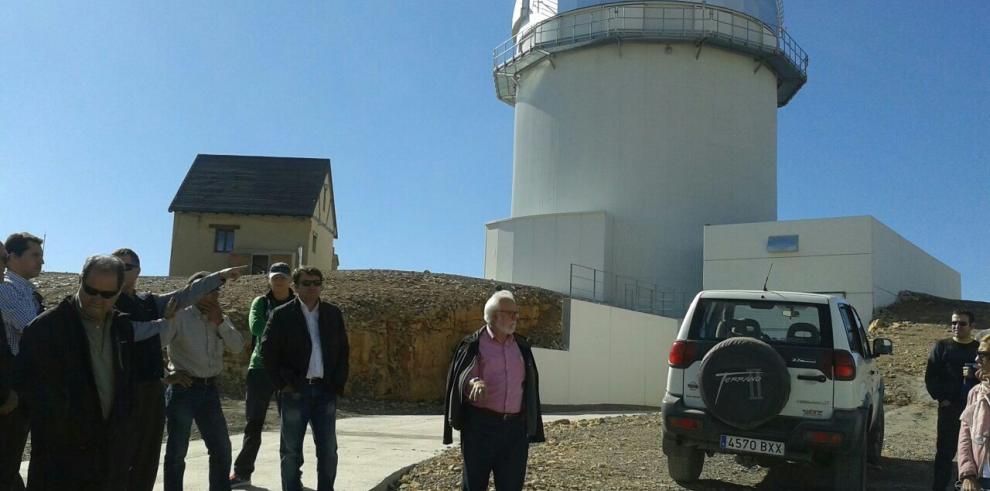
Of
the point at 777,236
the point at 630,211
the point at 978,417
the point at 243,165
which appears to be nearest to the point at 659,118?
the point at 630,211

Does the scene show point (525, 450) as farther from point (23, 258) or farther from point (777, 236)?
point (777, 236)

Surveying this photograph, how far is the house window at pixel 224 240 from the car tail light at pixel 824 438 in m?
32.5

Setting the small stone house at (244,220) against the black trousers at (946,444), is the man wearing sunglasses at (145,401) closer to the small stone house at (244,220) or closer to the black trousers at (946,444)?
the black trousers at (946,444)

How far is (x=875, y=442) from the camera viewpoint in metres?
9.30

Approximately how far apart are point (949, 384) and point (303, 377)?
5979 millimetres

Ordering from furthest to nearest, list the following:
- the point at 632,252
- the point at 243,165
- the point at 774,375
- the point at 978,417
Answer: the point at 243,165 → the point at 632,252 → the point at 774,375 → the point at 978,417

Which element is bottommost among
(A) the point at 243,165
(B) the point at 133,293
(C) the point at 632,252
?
(B) the point at 133,293

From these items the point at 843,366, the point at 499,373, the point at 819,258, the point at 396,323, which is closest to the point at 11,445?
the point at 499,373

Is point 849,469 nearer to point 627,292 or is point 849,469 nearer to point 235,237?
point 627,292

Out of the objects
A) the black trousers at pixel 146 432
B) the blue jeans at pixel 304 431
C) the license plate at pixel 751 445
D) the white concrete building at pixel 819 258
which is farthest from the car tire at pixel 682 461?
the white concrete building at pixel 819 258

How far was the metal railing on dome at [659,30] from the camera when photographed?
29.5m

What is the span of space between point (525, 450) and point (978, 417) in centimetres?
262

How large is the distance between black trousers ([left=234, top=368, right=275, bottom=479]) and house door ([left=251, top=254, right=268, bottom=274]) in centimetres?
2919

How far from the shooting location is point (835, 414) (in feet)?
23.1
